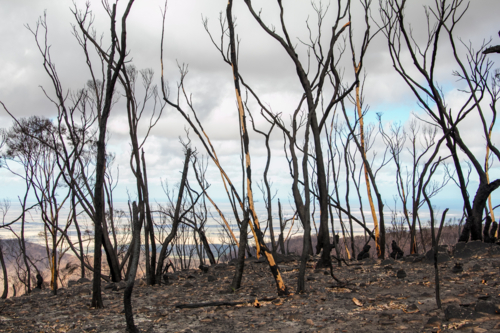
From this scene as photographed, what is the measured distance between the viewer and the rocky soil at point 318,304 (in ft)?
9.20

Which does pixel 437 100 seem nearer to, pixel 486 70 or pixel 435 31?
pixel 435 31

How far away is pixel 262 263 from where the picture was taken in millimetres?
6336

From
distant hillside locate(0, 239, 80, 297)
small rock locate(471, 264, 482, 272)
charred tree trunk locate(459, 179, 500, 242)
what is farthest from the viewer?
distant hillside locate(0, 239, 80, 297)

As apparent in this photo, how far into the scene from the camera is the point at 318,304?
362 centimetres

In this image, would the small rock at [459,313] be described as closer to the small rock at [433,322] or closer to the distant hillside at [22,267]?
the small rock at [433,322]

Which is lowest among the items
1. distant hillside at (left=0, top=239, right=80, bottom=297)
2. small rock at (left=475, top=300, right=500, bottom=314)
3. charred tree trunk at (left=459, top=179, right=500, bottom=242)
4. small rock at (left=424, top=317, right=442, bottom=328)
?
distant hillside at (left=0, top=239, right=80, bottom=297)

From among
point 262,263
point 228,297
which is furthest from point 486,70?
point 228,297

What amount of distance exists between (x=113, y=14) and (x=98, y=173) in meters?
1.77

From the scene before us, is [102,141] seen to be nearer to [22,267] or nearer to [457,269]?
[457,269]

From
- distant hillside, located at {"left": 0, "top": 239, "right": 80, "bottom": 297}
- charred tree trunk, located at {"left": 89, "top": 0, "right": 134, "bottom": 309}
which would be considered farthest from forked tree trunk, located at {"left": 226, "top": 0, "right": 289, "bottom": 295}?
distant hillside, located at {"left": 0, "top": 239, "right": 80, "bottom": 297}

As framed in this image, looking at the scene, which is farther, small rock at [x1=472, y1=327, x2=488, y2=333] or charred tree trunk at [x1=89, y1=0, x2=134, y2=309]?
charred tree trunk at [x1=89, y1=0, x2=134, y2=309]

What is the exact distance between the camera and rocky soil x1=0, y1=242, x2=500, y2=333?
280cm

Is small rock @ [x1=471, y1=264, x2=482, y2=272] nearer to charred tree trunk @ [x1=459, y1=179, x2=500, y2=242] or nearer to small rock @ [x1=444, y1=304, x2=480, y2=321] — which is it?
charred tree trunk @ [x1=459, y1=179, x2=500, y2=242]

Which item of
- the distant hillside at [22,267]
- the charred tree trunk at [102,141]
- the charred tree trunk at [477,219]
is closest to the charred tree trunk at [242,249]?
the charred tree trunk at [102,141]
